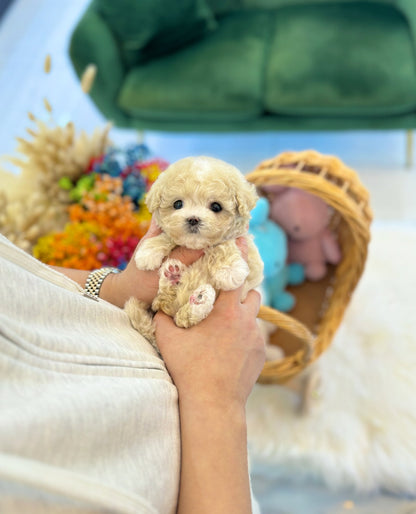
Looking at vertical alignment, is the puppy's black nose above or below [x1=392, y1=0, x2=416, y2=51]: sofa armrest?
below

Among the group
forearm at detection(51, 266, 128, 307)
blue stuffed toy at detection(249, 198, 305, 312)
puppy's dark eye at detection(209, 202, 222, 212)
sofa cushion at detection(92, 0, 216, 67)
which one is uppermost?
sofa cushion at detection(92, 0, 216, 67)

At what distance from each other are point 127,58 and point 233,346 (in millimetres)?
1814

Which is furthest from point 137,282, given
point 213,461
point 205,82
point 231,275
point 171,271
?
point 205,82

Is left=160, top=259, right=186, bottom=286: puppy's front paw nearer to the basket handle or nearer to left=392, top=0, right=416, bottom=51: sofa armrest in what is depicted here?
the basket handle

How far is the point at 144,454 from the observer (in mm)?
563

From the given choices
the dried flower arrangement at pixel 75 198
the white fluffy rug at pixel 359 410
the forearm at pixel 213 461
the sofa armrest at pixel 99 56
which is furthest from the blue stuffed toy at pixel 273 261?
the sofa armrest at pixel 99 56

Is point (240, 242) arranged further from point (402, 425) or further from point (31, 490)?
point (402, 425)

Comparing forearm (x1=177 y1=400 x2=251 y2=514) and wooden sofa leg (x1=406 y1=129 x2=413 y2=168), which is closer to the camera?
forearm (x1=177 y1=400 x2=251 y2=514)

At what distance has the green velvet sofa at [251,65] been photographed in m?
1.93

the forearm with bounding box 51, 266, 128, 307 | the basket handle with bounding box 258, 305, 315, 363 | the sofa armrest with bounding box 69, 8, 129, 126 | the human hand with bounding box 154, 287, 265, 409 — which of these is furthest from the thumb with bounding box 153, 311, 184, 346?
the sofa armrest with bounding box 69, 8, 129, 126

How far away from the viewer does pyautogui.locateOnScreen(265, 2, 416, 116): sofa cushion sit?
1.89 metres

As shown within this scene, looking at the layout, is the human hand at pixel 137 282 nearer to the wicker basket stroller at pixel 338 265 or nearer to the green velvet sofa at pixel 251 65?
the wicker basket stroller at pixel 338 265

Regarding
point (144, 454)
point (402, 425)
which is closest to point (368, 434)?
point (402, 425)

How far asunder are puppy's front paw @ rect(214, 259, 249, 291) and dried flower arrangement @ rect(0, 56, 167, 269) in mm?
604
